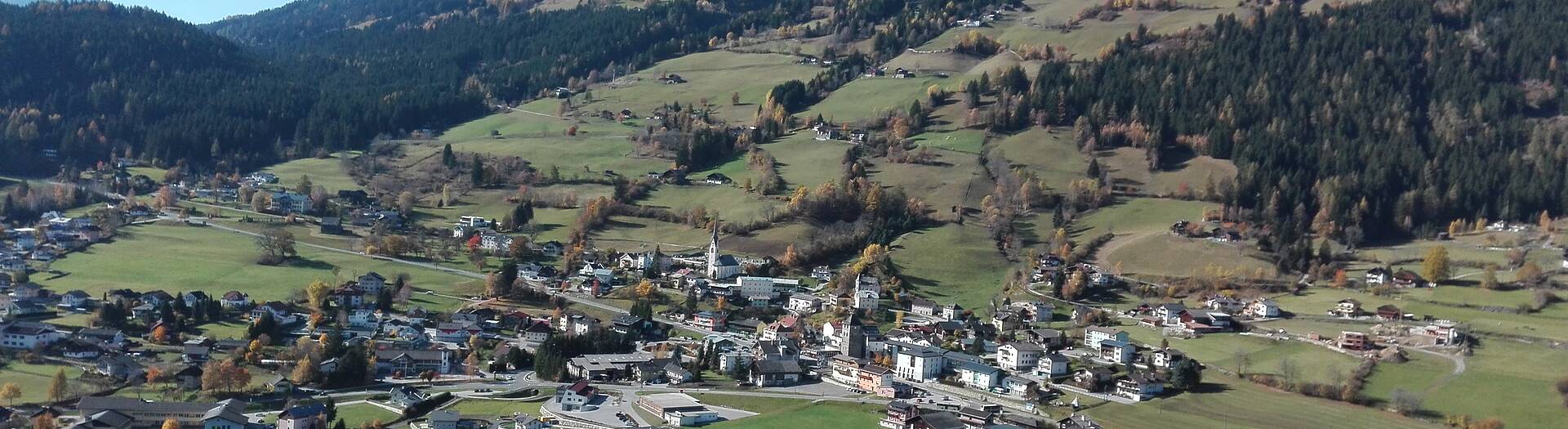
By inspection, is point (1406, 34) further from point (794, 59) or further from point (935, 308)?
point (935, 308)

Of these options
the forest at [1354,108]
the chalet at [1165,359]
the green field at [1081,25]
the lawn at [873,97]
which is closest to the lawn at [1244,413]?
the chalet at [1165,359]

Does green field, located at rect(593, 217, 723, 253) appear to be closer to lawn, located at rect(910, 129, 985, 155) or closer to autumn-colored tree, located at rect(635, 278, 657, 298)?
autumn-colored tree, located at rect(635, 278, 657, 298)

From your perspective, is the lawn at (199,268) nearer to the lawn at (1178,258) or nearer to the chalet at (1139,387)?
the lawn at (1178,258)

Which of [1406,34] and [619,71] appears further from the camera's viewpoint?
[619,71]

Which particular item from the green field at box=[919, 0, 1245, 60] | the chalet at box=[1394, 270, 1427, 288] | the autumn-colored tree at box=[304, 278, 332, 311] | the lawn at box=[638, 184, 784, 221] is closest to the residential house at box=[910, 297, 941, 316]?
the lawn at box=[638, 184, 784, 221]

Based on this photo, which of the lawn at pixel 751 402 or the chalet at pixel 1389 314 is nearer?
the lawn at pixel 751 402

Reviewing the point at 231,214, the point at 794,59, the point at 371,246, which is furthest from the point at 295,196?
the point at 794,59
